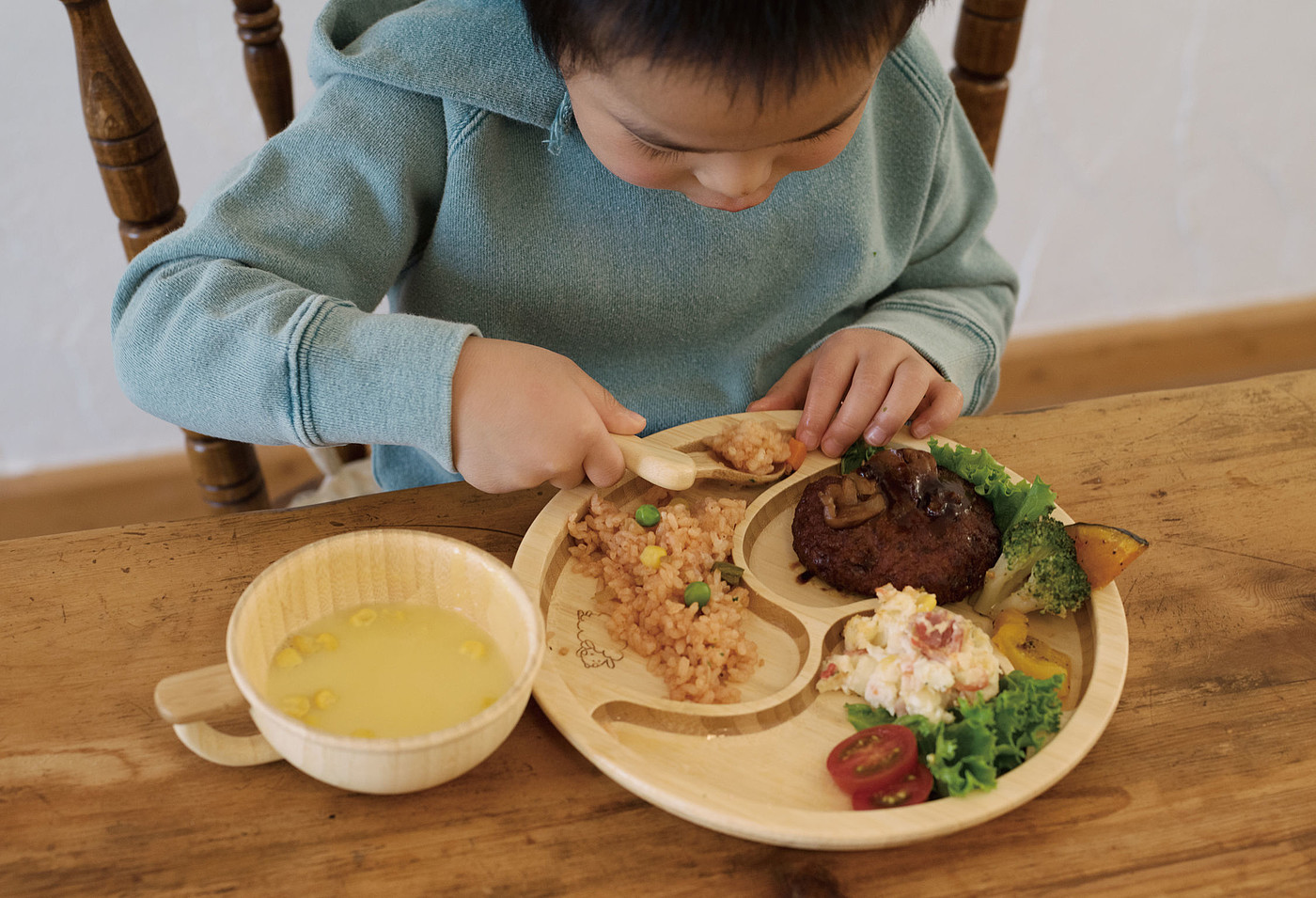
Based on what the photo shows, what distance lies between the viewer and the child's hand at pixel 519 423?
1110 mm

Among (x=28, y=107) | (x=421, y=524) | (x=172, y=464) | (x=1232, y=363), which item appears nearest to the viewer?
(x=421, y=524)

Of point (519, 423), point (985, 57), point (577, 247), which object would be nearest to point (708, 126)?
point (519, 423)

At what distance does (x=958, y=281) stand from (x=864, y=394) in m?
0.44

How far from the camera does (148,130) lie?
1425 mm

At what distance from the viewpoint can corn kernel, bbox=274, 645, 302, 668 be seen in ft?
2.96

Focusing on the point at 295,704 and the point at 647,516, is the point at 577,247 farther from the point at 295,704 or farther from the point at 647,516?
the point at 295,704

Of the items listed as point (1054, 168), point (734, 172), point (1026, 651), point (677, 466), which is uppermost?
point (734, 172)

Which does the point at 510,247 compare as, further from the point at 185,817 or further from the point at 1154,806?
the point at 1154,806

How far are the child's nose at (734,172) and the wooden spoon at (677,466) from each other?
30cm

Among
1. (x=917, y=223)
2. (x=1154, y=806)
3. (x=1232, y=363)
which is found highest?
(x=917, y=223)

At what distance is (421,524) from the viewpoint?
4.02 ft

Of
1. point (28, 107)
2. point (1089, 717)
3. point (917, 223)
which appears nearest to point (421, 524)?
point (1089, 717)

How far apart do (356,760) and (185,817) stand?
196 millimetres

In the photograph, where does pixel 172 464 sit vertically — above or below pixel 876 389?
below
